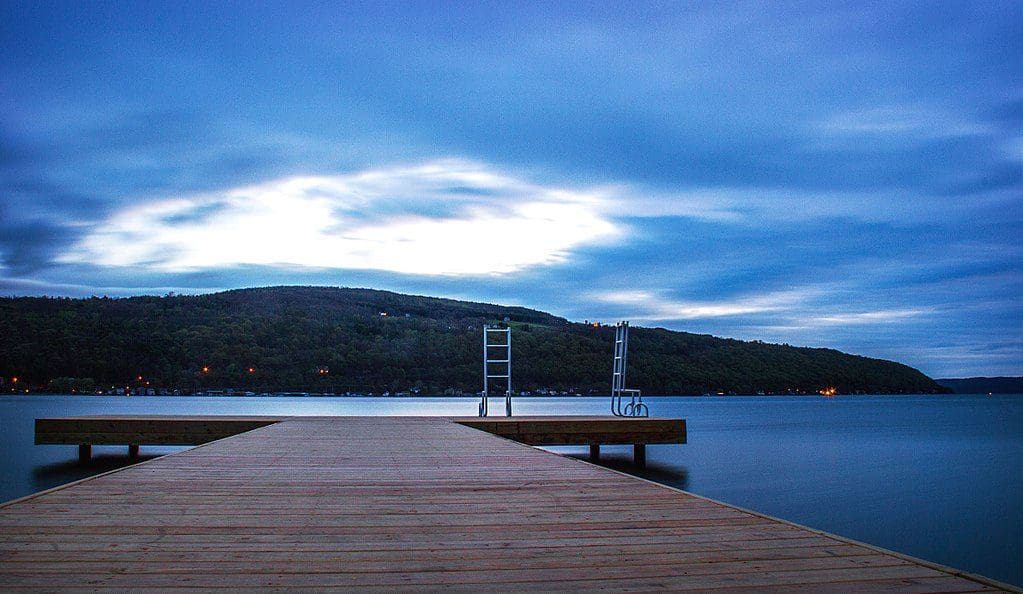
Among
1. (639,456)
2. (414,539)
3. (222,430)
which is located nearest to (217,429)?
(222,430)

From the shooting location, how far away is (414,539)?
3.25 meters

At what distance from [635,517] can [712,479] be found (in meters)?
12.3

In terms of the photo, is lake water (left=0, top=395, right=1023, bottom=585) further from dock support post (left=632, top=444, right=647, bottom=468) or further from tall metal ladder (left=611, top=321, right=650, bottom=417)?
tall metal ladder (left=611, top=321, right=650, bottom=417)

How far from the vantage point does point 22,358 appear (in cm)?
5450

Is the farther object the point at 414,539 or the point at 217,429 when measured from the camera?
the point at 217,429

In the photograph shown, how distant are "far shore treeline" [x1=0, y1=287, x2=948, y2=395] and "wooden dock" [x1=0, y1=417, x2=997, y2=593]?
147 ft

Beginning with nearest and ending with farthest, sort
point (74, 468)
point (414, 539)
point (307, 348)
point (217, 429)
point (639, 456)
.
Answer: point (414, 539), point (217, 429), point (639, 456), point (74, 468), point (307, 348)

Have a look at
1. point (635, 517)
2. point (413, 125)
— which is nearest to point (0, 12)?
point (413, 125)

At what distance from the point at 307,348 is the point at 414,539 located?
52870 mm

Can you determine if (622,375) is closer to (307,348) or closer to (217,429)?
(217,429)

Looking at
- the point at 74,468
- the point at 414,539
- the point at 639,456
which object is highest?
the point at 414,539

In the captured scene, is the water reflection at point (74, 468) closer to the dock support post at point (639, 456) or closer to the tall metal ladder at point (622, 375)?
the tall metal ladder at point (622, 375)

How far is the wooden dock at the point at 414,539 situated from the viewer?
2559mm

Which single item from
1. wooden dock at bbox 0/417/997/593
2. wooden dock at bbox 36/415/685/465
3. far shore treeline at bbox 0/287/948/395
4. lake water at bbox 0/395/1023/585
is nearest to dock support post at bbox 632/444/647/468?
lake water at bbox 0/395/1023/585
